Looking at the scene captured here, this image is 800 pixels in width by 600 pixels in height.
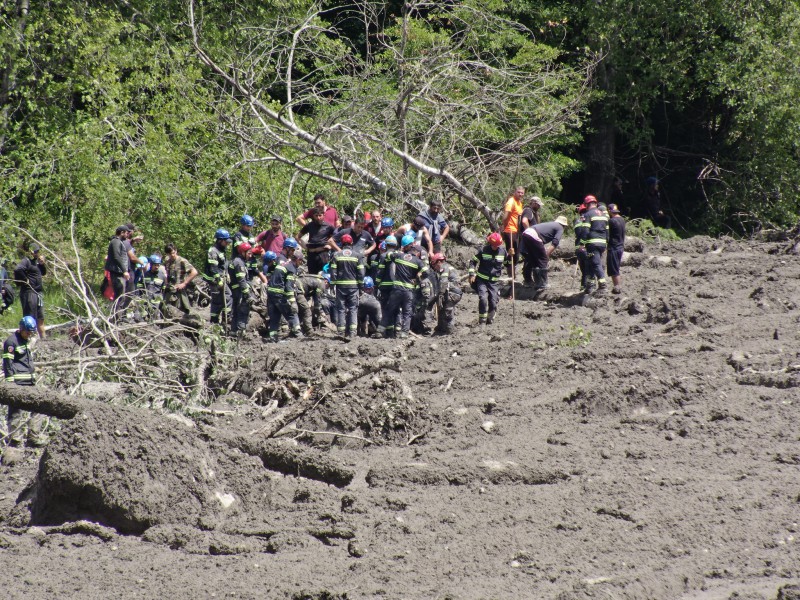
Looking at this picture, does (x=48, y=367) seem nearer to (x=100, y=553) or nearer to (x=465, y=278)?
(x=100, y=553)

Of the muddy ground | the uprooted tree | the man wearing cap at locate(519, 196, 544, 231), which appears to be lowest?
the muddy ground

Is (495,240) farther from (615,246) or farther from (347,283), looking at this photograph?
(615,246)

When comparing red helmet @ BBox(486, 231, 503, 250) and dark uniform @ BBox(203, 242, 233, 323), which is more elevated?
red helmet @ BBox(486, 231, 503, 250)

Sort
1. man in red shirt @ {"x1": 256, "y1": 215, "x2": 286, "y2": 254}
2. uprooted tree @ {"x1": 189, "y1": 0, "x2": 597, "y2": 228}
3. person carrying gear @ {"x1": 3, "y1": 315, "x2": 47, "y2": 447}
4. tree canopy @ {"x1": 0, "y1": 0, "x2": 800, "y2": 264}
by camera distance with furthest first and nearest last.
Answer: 1. tree canopy @ {"x1": 0, "y1": 0, "x2": 800, "y2": 264}
2. uprooted tree @ {"x1": 189, "y1": 0, "x2": 597, "y2": 228}
3. man in red shirt @ {"x1": 256, "y1": 215, "x2": 286, "y2": 254}
4. person carrying gear @ {"x1": 3, "y1": 315, "x2": 47, "y2": 447}

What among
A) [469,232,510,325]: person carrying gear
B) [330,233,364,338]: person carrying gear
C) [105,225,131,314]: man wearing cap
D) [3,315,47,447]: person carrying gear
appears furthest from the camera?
[105,225,131,314]: man wearing cap

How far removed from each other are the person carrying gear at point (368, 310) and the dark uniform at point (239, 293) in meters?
1.78

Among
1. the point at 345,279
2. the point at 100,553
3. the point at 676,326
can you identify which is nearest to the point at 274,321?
the point at 345,279

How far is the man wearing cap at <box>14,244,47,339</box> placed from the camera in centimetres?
1553

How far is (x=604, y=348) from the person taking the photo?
12555mm

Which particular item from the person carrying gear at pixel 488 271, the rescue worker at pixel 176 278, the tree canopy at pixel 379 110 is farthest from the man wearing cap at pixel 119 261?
the person carrying gear at pixel 488 271

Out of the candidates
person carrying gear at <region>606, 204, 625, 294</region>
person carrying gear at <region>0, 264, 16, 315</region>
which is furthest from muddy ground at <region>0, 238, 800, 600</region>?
person carrying gear at <region>0, 264, 16, 315</region>

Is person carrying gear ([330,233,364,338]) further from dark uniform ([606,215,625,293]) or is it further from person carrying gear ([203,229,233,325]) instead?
dark uniform ([606,215,625,293])

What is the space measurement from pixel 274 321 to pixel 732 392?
725cm

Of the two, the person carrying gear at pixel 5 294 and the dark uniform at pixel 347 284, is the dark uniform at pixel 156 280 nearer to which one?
the person carrying gear at pixel 5 294
